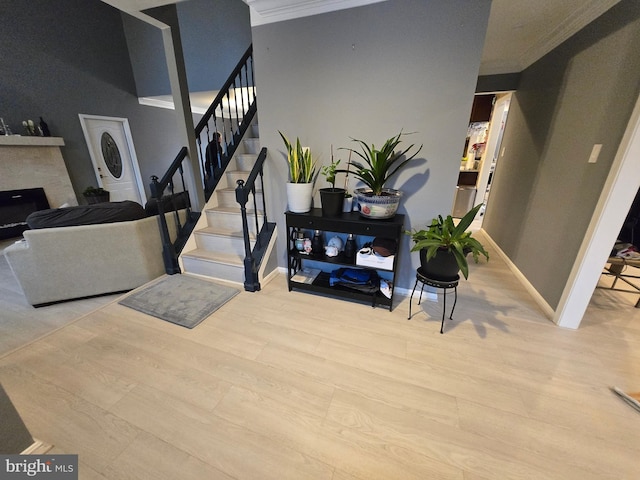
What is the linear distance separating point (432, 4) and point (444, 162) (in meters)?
1.02

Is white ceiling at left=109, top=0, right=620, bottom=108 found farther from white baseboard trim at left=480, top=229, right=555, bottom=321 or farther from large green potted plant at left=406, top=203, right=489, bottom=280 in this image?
white baseboard trim at left=480, top=229, right=555, bottom=321

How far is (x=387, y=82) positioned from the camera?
1822 millimetres

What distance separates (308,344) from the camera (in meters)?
1.68

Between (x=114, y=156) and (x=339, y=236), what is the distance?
17.1 ft

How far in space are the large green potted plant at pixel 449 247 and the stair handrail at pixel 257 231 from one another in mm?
1392

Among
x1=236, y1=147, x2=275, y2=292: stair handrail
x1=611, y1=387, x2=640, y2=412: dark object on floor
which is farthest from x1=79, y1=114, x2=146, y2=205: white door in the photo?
x1=611, y1=387, x2=640, y2=412: dark object on floor

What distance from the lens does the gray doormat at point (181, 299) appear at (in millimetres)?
1949

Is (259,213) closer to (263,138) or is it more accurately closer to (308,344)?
(263,138)

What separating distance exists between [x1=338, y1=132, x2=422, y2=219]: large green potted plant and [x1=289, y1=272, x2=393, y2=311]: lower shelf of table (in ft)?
2.23

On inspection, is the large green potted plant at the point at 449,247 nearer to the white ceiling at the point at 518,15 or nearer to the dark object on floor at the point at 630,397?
the dark object on floor at the point at 630,397

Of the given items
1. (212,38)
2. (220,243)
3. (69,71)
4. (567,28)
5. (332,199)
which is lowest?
(220,243)

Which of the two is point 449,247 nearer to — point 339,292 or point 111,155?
point 339,292

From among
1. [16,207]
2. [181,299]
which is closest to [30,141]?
[16,207]

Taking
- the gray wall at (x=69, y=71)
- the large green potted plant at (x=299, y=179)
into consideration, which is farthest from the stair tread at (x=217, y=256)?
the gray wall at (x=69, y=71)
